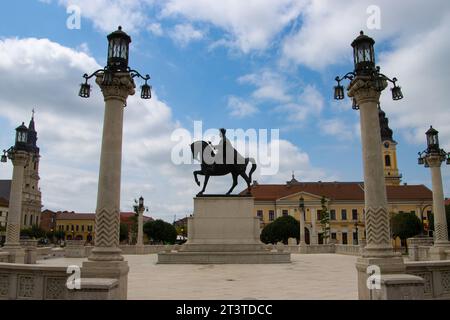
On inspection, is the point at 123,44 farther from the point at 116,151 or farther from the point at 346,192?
the point at 346,192

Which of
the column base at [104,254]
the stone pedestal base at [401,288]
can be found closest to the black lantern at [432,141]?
the stone pedestal base at [401,288]

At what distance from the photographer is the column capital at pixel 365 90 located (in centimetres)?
1195

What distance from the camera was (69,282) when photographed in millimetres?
9539

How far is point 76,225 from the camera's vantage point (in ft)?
458

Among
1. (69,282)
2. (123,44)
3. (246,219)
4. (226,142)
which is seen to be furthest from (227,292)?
(226,142)

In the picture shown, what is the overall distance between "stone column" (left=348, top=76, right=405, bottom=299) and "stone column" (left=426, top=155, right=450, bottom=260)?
1520cm

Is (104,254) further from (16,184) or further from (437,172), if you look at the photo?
(437,172)

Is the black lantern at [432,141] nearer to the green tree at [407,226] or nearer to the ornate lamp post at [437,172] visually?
the ornate lamp post at [437,172]

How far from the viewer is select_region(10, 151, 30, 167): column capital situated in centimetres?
2494

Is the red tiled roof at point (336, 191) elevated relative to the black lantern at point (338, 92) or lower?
elevated

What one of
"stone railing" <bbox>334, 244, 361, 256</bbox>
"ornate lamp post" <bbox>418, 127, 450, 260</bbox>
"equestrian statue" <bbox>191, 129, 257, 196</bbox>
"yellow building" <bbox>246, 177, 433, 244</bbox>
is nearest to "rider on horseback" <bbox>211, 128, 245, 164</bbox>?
"equestrian statue" <bbox>191, 129, 257, 196</bbox>

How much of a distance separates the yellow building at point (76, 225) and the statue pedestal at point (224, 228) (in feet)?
387

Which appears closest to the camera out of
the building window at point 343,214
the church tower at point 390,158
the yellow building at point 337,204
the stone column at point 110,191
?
the stone column at point 110,191
